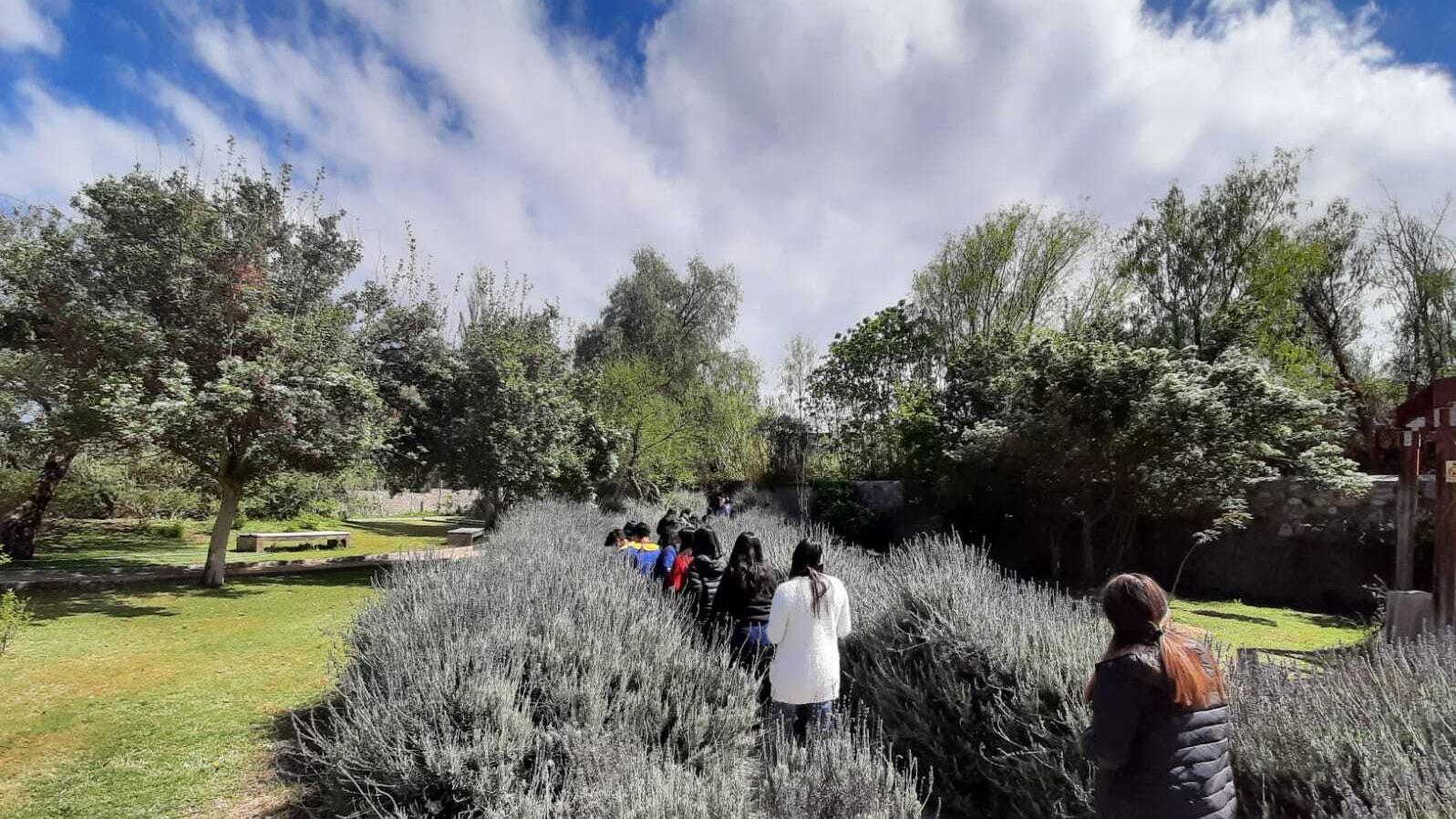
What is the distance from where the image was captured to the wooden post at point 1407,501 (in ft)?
22.9

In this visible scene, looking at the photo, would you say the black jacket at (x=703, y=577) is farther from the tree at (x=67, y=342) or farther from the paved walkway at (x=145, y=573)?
the tree at (x=67, y=342)

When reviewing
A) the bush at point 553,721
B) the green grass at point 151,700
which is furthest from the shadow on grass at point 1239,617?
the green grass at point 151,700

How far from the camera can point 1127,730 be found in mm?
2039

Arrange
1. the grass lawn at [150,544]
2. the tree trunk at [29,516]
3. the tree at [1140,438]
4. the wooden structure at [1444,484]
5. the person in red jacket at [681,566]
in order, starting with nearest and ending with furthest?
the wooden structure at [1444,484], the person in red jacket at [681,566], the tree at [1140,438], the tree trunk at [29,516], the grass lawn at [150,544]

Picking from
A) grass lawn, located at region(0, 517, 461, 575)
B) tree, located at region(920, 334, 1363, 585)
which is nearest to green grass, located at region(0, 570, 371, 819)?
grass lawn, located at region(0, 517, 461, 575)

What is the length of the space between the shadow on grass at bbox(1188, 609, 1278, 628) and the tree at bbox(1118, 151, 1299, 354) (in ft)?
34.6

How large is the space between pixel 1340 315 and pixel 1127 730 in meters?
26.1

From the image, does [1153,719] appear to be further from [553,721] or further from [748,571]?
[748,571]

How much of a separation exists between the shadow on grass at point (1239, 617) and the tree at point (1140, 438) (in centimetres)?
123

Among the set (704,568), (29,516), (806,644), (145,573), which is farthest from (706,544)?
(29,516)

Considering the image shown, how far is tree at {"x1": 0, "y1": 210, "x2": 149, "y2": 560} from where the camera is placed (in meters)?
9.92

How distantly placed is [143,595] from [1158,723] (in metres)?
14.7

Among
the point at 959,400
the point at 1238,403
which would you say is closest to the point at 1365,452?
the point at 1238,403

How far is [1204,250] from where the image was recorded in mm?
20109
